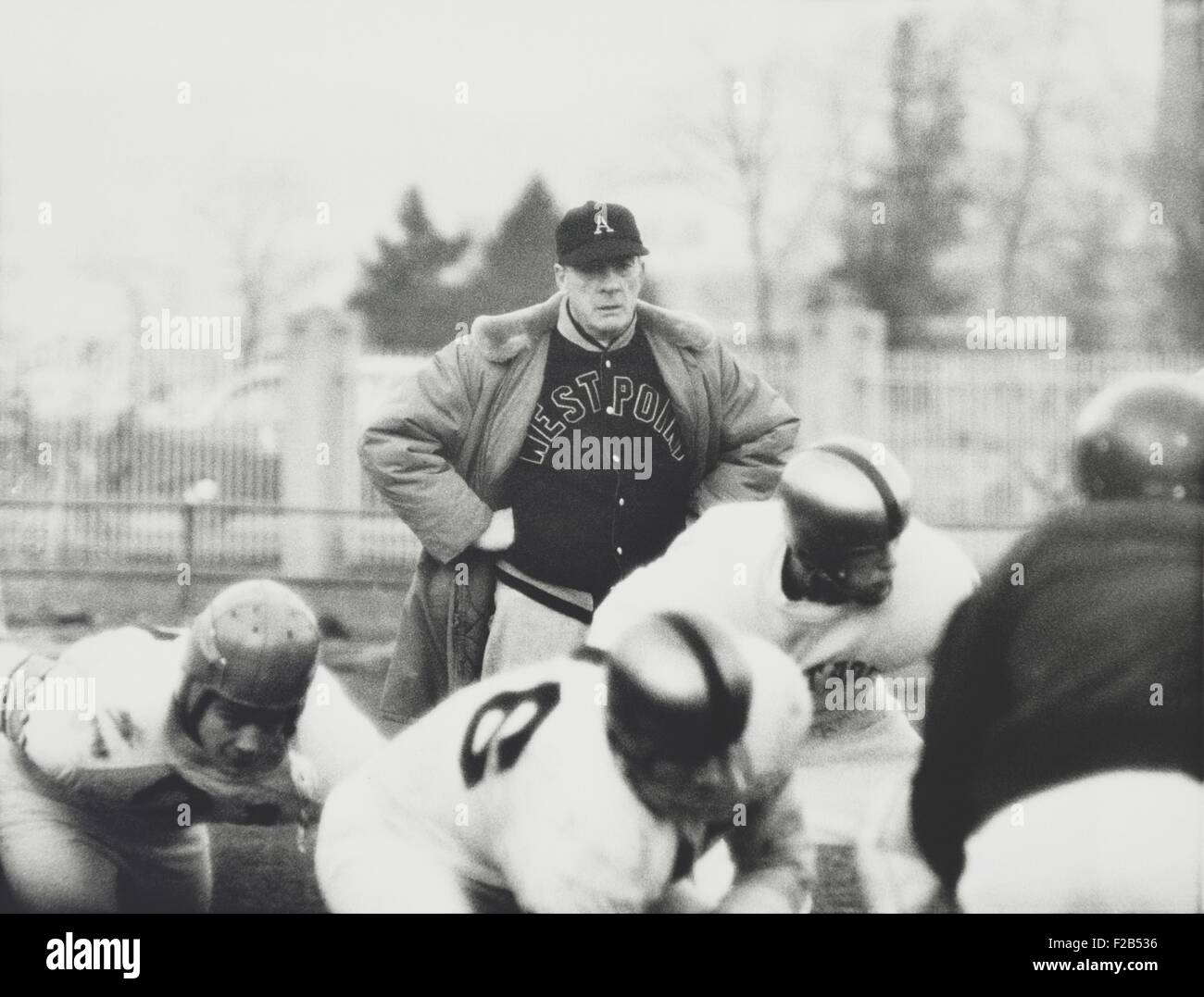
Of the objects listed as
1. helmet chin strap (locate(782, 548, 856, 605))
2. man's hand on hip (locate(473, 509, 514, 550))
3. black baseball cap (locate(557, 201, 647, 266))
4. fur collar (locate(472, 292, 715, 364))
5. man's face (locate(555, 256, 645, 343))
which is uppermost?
black baseball cap (locate(557, 201, 647, 266))


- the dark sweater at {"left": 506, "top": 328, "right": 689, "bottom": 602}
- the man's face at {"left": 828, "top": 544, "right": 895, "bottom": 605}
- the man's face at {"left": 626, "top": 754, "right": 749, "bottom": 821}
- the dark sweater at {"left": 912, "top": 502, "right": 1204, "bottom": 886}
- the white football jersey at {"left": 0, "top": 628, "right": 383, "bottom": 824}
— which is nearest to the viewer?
the man's face at {"left": 626, "top": 754, "right": 749, "bottom": 821}

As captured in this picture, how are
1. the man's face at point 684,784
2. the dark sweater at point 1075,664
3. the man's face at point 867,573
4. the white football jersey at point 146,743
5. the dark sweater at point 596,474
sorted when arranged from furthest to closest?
the dark sweater at point 596,474 → the white football jersey at point 146,743 → the man's face at point 867,573 → the dark sweater at point 1075,664 → the man's face at point 684,784

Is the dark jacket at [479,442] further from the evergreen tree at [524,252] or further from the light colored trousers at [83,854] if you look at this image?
the light colored trousers at [83,854]

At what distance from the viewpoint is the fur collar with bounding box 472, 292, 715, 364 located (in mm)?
3127

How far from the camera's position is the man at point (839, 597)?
9.37 ft

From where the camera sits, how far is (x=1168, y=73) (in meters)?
3.04

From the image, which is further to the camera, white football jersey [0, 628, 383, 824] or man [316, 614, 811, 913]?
white football jersey [0, 628, 383, 824]

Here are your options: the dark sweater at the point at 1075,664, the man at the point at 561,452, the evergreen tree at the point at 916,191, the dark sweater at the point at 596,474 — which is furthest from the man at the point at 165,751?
the evergreen tree at the point at 916,191

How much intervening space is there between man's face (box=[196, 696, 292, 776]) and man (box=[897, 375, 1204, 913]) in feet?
3.81

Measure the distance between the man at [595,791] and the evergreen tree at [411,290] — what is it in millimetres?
729

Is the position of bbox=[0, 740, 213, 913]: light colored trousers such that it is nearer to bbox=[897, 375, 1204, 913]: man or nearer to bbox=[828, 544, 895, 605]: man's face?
bbox=[828, 544, 895, 605]: man's face

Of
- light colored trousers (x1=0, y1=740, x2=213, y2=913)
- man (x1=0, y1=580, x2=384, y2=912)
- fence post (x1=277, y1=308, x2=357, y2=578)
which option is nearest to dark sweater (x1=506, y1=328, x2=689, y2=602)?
fence post (x1=277, y1=308, x2=357, y2=578)

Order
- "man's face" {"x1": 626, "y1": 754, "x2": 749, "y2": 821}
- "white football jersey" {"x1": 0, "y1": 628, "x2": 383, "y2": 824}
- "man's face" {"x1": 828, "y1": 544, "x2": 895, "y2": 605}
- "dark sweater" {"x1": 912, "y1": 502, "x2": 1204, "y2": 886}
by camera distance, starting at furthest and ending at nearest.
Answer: "white football jersey" {"x1": 0, "y1": 628, "x2": 383, "y2": 824}
"man's face" {"x1": 828, "y1": 544, "x2": 895, "y2": 605}
"dark sweater" {"x1": 912, "y1": 502, "x2": 1204, "y2": 886}
"man's face" {"x1": 626, "y1": 754, "x2": 749, "y2": 821}

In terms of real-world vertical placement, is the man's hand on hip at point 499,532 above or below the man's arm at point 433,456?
below
